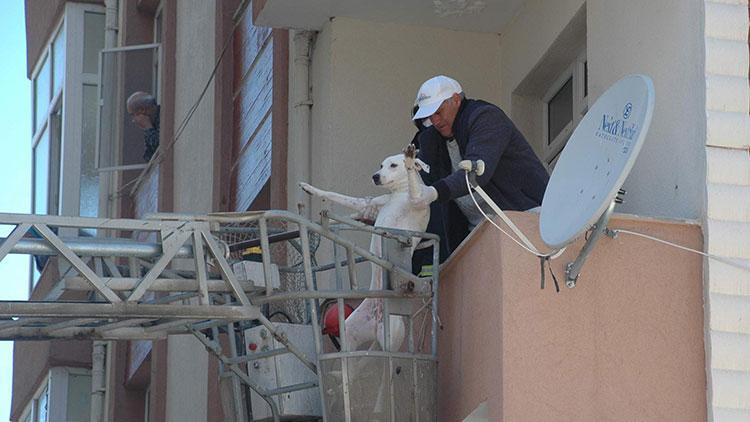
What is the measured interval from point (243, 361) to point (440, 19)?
15.0 feet

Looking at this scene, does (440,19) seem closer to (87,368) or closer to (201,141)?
(201,141)

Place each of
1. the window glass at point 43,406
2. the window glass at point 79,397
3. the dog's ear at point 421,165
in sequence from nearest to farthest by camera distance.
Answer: the dog's ear at point 421,165
the window glass at point 79,397
the window glass at point 43,406

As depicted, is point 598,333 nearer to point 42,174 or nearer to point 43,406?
point 43,406

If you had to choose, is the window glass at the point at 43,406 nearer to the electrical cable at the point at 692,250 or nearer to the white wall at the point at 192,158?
the white wall at the point at 192,158

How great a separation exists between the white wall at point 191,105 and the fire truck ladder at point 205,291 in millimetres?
7651

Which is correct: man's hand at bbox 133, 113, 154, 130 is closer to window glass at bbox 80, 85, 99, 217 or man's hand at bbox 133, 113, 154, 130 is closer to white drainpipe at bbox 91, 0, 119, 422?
window glass at bbox 80, 85, 99, 217

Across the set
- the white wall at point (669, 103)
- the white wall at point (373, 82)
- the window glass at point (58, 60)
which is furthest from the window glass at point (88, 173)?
the white wall at point (669, 103)

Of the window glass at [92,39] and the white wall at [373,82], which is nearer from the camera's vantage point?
the white wall at [373,82]

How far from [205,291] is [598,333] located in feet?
7.42

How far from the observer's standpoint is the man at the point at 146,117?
22.8 metres

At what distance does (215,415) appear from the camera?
59.2 ft

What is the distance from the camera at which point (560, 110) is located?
15.7 metres

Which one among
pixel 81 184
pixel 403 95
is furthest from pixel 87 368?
pixel 403 95

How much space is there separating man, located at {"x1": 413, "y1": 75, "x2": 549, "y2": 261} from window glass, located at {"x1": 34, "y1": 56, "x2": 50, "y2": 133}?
13621mm
